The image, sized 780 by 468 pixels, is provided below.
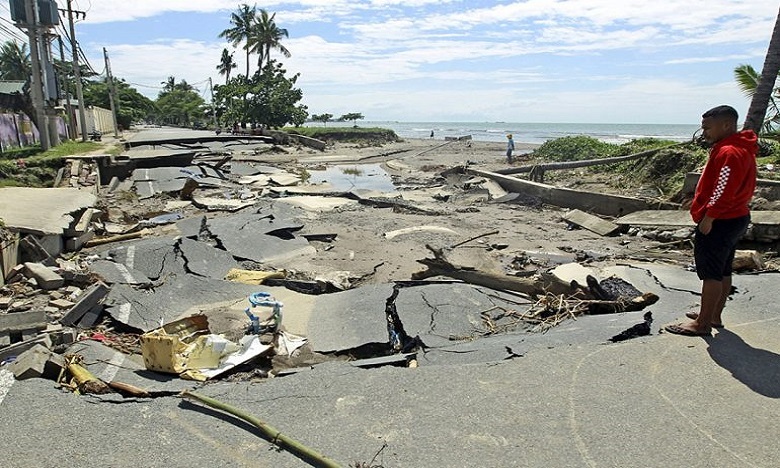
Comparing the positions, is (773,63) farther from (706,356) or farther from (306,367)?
(306,367)

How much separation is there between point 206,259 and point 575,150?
20284 mm

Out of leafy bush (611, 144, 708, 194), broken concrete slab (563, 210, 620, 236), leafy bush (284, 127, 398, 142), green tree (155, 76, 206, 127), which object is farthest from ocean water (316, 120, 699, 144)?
broken concrete slab (563, 210, 620, 236)

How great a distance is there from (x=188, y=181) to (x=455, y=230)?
8.40m

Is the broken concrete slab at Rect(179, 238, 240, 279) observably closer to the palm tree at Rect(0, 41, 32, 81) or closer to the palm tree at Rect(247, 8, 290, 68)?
the palm tree at Rect(247, 8, 290, 68)

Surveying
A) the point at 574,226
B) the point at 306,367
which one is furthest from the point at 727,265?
the point at 574,226

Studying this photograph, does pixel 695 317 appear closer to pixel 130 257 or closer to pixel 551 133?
pixel 130 257

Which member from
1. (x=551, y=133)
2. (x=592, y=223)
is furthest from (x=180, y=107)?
(x=592, y=223)

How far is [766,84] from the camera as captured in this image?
12.1 metres

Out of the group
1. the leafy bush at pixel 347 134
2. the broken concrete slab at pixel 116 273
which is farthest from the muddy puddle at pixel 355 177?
the leafy bush at pixel 347 134

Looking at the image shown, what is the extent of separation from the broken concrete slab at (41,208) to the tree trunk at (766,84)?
1438 centimetres

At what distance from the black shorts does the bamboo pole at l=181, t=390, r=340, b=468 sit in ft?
10.6

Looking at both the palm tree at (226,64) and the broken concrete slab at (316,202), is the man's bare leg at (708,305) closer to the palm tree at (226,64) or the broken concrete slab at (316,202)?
the broken concrete slab at (316,202)

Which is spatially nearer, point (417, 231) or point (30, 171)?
point (417, 231)

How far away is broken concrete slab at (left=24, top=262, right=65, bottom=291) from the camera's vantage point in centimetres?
632
